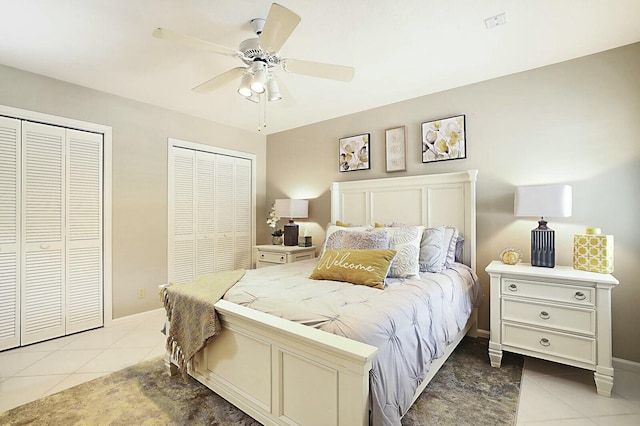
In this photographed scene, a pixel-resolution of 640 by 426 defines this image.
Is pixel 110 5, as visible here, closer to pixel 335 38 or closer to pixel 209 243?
pixel 335 38

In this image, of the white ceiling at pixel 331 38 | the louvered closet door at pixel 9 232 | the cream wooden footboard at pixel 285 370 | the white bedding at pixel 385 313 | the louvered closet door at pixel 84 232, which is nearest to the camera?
the cream wooden footboard at pixel 285 370

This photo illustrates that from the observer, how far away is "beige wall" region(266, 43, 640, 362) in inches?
89.4

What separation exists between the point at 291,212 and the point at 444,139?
6.61 ft

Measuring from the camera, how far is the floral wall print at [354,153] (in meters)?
3.67

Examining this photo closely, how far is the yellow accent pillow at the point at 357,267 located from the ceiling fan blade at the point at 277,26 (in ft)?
4.67

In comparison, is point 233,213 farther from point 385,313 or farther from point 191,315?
point 385,313

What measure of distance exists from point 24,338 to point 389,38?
3.96 metres

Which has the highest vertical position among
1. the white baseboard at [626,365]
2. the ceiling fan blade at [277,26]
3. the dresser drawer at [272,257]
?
the ceiling fan blade at [277,26]

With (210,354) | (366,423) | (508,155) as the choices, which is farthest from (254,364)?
(508,155)

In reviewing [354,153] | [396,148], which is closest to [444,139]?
[396,148]

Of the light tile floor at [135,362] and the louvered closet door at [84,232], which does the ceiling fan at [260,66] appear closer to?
the louvered closet door at [84,232]

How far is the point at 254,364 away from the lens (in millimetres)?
1593

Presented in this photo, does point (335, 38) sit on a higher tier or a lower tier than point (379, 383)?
higher

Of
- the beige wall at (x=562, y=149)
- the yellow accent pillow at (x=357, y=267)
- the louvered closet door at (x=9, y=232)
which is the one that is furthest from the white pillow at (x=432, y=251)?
the louvered closet door at (x=9, y=232)
